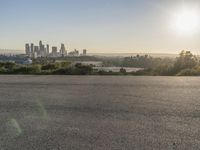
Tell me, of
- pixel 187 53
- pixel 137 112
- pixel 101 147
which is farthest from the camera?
pixel 187 53

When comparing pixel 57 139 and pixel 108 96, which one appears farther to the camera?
pixel 108 96

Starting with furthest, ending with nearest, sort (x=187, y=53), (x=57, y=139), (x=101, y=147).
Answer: (x=187, y=53) < (x=57, y=139) < (x=101, y=147)

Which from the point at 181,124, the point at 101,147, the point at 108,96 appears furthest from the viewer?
the point at 108,96

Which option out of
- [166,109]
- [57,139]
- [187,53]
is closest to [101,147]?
Result: [57,139]

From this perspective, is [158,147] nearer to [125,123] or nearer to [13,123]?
[125,123]

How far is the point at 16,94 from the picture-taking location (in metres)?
12.2

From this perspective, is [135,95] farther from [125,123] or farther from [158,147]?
[158,147]

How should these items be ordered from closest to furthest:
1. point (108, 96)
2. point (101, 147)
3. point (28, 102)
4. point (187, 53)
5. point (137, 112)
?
point (101, 147)
point (137, 112)
point (28, 102)
point (108, 96)
point (187, 53)

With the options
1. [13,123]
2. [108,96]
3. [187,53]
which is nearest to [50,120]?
[13,123]

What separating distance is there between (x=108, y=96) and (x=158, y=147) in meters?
5.97

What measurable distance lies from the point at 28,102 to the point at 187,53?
25.6 metres

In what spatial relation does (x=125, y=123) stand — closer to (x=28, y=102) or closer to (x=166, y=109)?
(x=166, y=109)

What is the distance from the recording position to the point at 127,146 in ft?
18.9

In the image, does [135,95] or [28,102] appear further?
[135,95]
